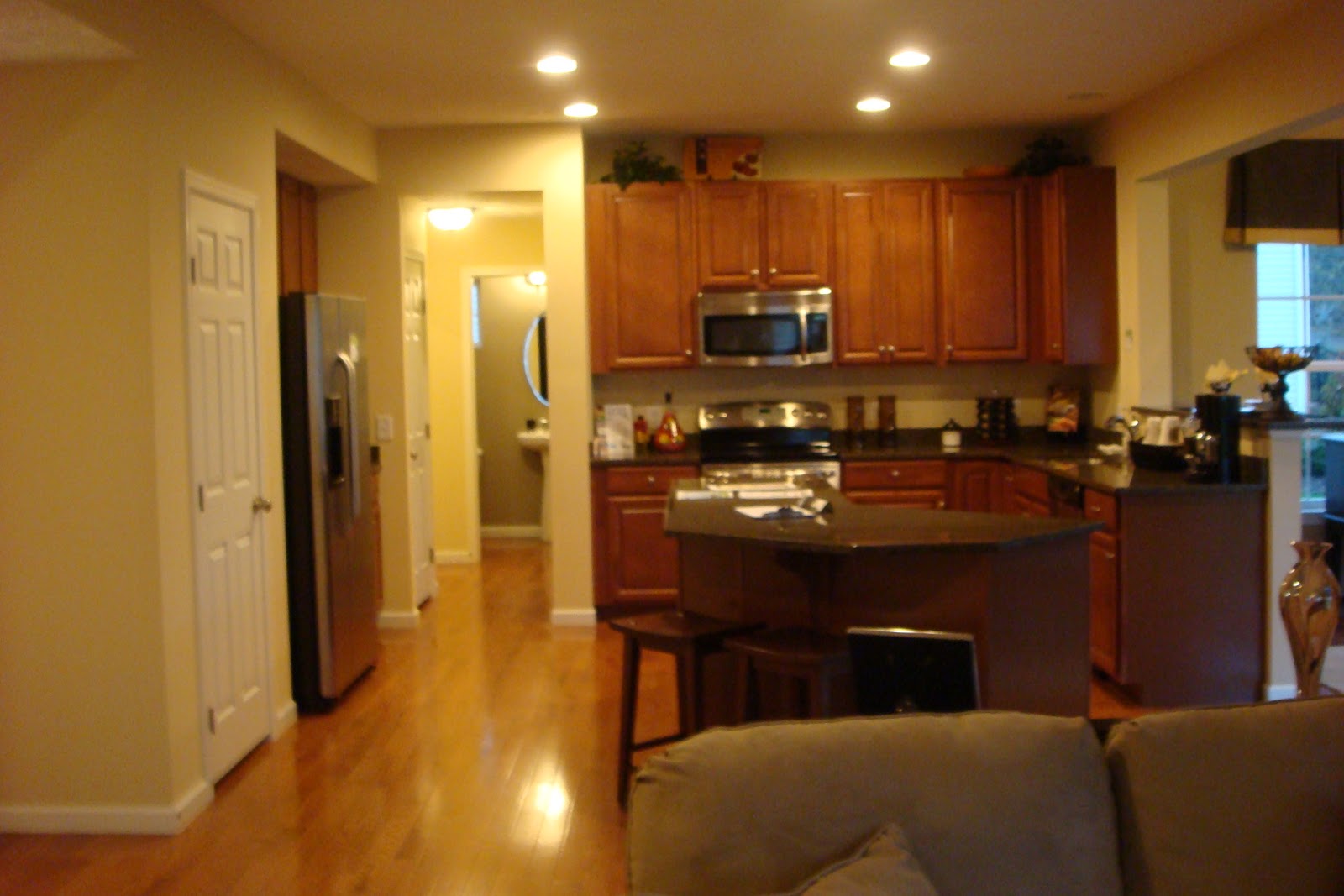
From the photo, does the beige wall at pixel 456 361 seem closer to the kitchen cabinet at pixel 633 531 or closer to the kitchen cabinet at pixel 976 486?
→ the kitchen cabinet at pixel 633 531

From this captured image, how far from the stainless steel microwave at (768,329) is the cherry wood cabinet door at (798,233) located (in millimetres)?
80

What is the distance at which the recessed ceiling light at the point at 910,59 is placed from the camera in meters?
5.13

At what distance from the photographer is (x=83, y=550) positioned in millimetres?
3852

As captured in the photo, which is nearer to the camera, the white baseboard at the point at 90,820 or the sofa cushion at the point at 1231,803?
the sofa cushion at the point at 1231,803

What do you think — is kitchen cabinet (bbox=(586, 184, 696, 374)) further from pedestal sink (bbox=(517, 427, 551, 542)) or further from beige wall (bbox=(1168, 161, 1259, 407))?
pedestal sink (bbox=(517, 427, 551, 542))

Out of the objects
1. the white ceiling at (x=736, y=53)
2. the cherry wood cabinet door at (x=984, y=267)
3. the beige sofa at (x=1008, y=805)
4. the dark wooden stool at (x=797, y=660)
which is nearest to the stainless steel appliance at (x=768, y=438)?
the cherry wood cabinet door at (x=984, y=267)

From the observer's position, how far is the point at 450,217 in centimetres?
720

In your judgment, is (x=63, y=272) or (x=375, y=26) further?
(x=375, y=26)

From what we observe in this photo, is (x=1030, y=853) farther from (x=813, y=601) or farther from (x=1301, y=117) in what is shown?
(x=1301, y=117)

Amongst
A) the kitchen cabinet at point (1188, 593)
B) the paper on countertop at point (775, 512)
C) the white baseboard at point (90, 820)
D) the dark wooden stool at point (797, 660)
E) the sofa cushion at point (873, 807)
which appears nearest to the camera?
the sofa cushion at point (873, 807)

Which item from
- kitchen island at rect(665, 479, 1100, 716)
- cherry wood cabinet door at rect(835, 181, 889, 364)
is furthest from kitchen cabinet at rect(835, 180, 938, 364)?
kitchen island at rect(665, 479, 1100, 716)

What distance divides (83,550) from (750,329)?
3.81 meters

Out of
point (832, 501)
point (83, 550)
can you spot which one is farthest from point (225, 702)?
point (832, 501)

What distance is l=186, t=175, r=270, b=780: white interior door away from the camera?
4.13m
